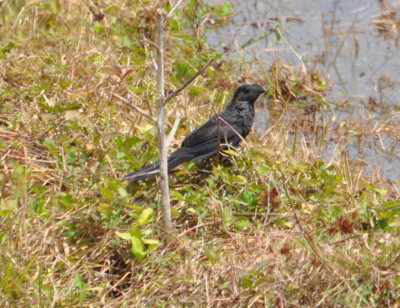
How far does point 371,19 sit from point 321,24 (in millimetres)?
464

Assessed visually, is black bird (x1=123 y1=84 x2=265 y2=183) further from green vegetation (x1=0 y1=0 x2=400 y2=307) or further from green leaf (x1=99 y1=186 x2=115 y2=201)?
green leaf (x1=99 y1=186 x2=115 y2=201)

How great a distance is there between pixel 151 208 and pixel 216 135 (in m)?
1.21

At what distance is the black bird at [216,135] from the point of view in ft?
14.7

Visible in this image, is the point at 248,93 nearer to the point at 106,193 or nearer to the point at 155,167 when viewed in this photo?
the point at 155,167

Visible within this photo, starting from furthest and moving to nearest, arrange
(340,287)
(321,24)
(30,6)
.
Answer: (321,24), (30,6), (340,287)

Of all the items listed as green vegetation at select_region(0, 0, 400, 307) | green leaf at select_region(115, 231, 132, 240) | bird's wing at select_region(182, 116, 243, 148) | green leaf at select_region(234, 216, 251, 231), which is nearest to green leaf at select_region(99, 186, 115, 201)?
green vegetation at select_region(0, 0, 400, 307)

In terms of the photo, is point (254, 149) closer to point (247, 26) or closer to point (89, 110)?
point (89, 110)

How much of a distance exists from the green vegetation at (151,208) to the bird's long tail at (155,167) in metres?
0.08

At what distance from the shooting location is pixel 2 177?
4.43 m

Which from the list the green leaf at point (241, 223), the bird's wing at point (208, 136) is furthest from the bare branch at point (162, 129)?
the bird's wing at point (208, 136)

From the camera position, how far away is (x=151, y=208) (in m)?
4.04

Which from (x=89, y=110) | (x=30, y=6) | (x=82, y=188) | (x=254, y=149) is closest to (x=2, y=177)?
(x=82, y=188)

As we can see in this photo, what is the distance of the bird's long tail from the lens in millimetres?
4312

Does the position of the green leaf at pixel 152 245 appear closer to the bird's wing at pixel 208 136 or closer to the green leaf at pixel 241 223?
the green leaf at pixel 241 223
